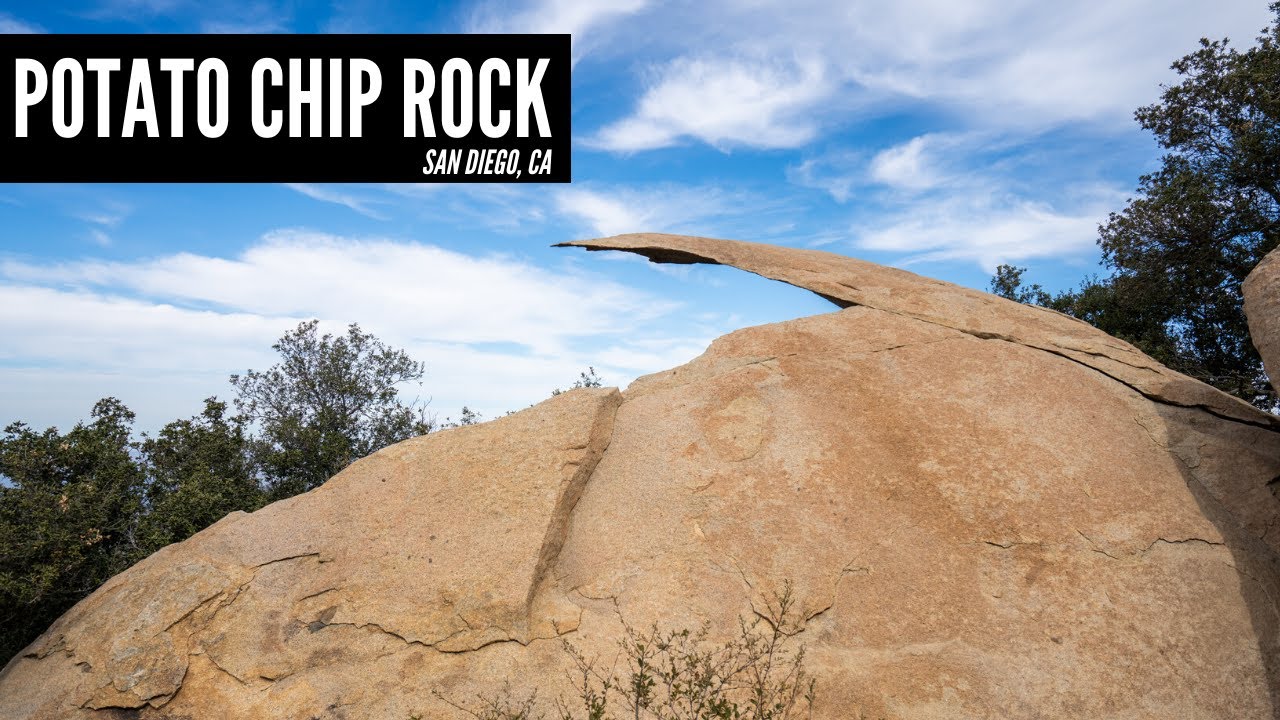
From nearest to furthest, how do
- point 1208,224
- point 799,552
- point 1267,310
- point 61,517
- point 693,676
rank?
1. point 693,676
2. point 799,552
3. point 1267,310
4. point 61,517
5. point 1208,224

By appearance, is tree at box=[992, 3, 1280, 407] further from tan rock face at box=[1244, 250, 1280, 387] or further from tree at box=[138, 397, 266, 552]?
tree at box=[138, 397, 266, 552]

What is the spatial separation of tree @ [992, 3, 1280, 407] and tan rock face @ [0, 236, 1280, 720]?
12524 mm

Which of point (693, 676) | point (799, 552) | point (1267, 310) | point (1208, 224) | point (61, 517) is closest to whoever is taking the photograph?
point (693, 676)

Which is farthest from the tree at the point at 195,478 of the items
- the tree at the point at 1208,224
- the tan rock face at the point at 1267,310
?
the tree at the point at 1208,224

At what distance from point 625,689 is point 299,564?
3.47 m

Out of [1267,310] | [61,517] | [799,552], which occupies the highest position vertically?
[1267,310]

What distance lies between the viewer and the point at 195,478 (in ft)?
47.7

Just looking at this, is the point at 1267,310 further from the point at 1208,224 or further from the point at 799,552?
the point at 1208,224

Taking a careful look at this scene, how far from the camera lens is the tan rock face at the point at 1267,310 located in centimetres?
710

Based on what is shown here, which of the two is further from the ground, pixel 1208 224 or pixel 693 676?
pixel 1208 224

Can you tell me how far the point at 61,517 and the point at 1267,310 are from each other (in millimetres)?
15911

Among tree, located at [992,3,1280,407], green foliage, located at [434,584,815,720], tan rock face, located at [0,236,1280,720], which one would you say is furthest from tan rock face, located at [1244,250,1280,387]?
tree, located at [992,3,1280,407]

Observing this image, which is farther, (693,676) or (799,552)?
(799,552)

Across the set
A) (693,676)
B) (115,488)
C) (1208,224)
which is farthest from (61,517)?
(1208,224)
